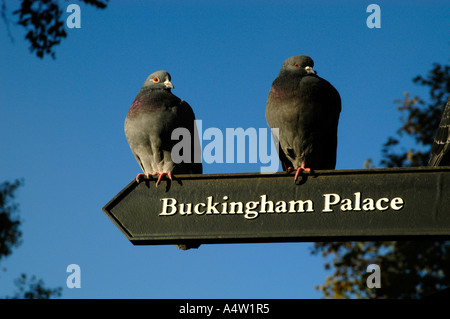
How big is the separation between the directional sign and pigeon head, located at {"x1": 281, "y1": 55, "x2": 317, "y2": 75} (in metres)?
2.06

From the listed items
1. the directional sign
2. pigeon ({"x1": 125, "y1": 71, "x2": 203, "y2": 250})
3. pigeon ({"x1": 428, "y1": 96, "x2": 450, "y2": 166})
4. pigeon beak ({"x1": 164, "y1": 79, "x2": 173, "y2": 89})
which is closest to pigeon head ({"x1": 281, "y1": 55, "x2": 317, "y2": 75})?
pigeon ({"x1": 125, "y1": 71, "x2": 203, "y2": 250})

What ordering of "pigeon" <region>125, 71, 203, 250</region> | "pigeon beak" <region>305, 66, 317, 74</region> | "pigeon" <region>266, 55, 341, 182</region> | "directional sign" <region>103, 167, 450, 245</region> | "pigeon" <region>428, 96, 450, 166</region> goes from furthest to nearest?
"pigeon" <region>428, 96, 450, 166</region> < "pigeon" <region>125, 71, 203, 250</region> < "pigeon beak" <region>305, 66, 317, 74</region> < "pigeon" <region>266, 55, 341, 182</region> < "directional sign" <region>103, 167, 450, 245</region>

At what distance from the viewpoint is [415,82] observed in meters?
13.0

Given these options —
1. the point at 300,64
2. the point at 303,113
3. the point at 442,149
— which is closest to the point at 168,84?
the point at 300,64

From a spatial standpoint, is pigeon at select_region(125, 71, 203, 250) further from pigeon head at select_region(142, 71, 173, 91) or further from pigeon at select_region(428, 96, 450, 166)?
pigeon at select_region(428, 96, 450, 166)

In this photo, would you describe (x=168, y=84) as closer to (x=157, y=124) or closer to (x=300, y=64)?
(x=157, y=124)

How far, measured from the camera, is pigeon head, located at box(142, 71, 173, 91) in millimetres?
5473

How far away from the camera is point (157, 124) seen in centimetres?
502

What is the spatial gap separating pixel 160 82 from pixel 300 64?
4.74 ft
